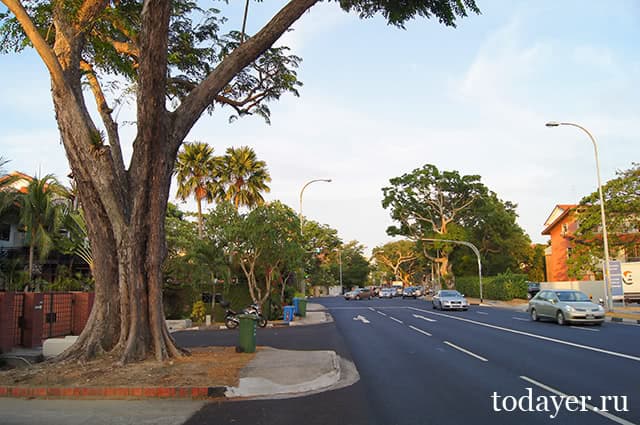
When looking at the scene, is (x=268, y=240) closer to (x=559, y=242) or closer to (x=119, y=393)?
(x=119, y=393)

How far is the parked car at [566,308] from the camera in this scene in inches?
814

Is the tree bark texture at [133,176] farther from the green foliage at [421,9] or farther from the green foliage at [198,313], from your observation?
the green foliage at [198,313]

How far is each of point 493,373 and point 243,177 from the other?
28645 mm

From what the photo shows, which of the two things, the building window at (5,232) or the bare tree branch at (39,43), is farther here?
the building window at (5,232)

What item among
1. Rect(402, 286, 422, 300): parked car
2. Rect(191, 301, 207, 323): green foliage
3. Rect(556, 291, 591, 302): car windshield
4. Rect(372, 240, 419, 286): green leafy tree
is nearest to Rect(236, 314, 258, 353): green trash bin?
Rect(191, 301, 207, 323): green foliage

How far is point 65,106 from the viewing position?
37.7 ft

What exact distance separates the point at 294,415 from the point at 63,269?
2387 centimetres

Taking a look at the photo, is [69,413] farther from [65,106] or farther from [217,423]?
[65,106]

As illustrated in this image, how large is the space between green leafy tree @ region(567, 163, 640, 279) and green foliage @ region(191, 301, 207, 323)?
28.4 metres

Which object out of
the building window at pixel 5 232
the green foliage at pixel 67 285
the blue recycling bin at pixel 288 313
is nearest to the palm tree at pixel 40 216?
the green foliage at pixel 67 285

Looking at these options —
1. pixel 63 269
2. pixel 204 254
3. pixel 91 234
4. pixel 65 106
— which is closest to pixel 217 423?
pixel 91 234
